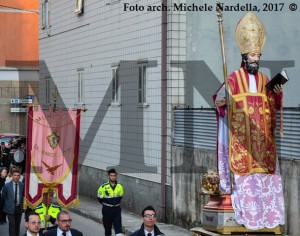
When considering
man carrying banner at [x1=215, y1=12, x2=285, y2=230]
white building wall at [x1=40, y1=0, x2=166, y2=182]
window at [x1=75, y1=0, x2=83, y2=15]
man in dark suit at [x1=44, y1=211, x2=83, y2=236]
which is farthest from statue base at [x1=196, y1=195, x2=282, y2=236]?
window at [x1=75, y1=0, x2=83, y2=15]

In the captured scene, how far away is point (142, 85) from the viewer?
26516 mm

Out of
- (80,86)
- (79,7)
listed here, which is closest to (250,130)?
(79,7)

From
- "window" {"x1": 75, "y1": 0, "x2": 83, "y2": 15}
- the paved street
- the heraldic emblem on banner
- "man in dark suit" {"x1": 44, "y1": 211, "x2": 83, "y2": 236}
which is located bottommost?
the paved street

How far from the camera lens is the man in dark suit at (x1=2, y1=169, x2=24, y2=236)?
21.2 metres

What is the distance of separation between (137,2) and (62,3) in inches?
320

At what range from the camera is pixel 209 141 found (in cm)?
2258

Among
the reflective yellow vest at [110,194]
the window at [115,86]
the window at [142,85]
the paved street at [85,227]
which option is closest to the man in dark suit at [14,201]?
the reflective yellow vest at [110,194]

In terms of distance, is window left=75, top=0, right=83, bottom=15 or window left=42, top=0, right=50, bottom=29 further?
window left=42, top=0, right=50, bottom=29

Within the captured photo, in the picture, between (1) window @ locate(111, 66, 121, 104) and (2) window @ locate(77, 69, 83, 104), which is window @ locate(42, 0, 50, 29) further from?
(1) window @ locate(111, 66, 121, 104)

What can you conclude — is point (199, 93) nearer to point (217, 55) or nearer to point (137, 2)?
point (217, 55)

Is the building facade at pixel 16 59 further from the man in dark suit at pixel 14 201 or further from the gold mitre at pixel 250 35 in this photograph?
the gold mitre at pixel 250 35

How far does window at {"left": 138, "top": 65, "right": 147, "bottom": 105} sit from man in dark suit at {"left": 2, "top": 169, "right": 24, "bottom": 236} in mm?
5746

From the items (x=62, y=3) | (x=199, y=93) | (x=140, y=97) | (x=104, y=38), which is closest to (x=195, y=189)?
(x=199, y=93)

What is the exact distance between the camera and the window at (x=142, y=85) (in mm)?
26188
